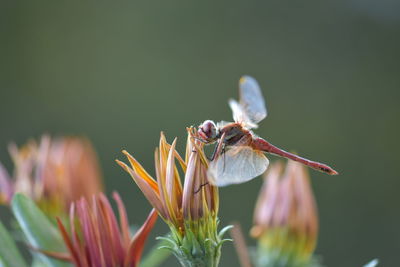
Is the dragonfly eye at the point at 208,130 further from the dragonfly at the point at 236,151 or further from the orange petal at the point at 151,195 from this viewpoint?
the orange petal at the point at 151,195

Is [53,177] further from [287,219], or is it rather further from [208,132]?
[287,219]

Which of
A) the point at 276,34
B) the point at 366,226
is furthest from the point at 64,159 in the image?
the point at 276,34

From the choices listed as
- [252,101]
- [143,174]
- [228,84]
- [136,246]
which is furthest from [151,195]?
[228,84]

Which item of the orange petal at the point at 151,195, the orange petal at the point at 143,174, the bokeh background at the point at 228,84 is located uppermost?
the orange petal at the point at 143,174

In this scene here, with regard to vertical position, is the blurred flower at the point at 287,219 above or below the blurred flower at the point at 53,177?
below

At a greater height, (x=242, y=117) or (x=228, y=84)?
(x=242, y=117)

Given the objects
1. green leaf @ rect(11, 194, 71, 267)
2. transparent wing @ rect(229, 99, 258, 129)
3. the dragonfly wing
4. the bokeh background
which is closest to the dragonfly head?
transparent wing @ rect(229, 99, 258, 129)

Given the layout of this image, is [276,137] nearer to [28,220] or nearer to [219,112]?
[219,112]

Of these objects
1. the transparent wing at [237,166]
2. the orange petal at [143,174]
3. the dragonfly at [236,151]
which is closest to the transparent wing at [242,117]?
the dragonfly at [236,151]
